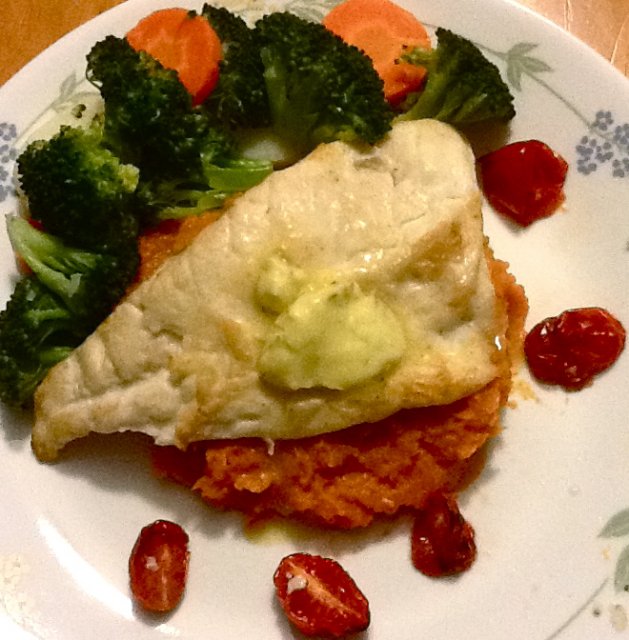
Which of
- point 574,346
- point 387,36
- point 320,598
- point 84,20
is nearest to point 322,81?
point 387,36

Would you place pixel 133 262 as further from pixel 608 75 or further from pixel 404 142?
pixel 608 75

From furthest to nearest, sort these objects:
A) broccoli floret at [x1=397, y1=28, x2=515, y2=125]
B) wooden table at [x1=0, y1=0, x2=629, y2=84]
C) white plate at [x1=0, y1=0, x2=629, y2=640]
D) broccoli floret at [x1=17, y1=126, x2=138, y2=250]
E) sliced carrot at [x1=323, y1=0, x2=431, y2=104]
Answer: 1. wooden table at [x1=0, y1=0, x2=629, y2=84]
2. sliced carrot at [x1=323, y1=0, x2=431, y2=104]
3. broccoli floret at [x1=397, y1=28, x2=515, y2=125]
4. broccoli floret at [x1=17, y1=126, x2=138, y2=250]
5. white plate at [x1=0, y1=0, x2=629, y2=640]

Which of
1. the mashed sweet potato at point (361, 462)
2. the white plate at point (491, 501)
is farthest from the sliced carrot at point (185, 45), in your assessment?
the mashed sweet potato at point (361, 462)

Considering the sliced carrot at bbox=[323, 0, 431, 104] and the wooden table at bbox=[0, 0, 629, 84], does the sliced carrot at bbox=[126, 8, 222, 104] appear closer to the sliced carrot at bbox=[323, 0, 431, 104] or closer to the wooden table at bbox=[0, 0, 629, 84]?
the sliced carrot at bbox=[323, 0, 431, 104]

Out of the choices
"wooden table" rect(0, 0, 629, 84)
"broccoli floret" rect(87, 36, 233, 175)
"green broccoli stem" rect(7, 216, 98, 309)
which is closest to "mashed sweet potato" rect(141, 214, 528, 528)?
"green broccoli stem" rect(7, 216, 98, 309)

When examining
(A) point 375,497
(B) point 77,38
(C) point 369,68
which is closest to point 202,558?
(A) point 375,497

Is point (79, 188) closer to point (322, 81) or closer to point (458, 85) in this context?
point (322, 81)
